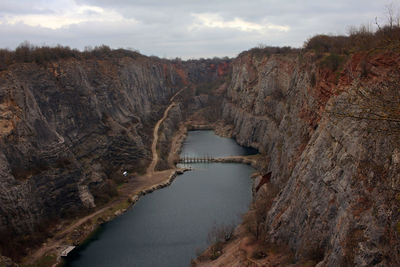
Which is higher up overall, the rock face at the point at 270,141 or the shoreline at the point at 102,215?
the rock face at the point at 270,141

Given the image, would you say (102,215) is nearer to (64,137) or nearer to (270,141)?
(64,137)

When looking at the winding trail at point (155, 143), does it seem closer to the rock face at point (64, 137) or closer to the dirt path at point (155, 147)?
the dirt path at point (155, 147)

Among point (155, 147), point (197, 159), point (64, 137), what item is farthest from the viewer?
point (155, 147)

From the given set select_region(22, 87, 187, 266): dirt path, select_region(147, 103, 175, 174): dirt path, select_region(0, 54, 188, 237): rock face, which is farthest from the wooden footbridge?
select_region(0, 54, 188, 237): rock face

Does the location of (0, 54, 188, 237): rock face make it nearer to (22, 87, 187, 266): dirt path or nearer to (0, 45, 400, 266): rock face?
(0, 45, 400, 266): rock face

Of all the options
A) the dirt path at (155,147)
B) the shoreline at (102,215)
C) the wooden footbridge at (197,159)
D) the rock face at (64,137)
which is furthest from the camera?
the wooden footbridge at (197,159)

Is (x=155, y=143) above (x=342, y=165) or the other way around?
the other way around

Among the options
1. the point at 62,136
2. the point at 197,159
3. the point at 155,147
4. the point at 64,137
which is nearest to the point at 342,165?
the point at 62,136

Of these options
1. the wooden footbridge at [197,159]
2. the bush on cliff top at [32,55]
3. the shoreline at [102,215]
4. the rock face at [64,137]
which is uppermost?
the bush on cliff top at [32,55]

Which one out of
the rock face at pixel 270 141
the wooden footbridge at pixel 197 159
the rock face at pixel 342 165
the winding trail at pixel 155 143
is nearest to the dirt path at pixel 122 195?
the winding trail at pixel 155 143

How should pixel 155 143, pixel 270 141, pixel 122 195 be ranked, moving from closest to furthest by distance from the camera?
pixel 122 195 → pixel 270 141 → pixel 155 143

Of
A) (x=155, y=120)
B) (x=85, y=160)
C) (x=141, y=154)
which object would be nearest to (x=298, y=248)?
(x=85, y=160)
